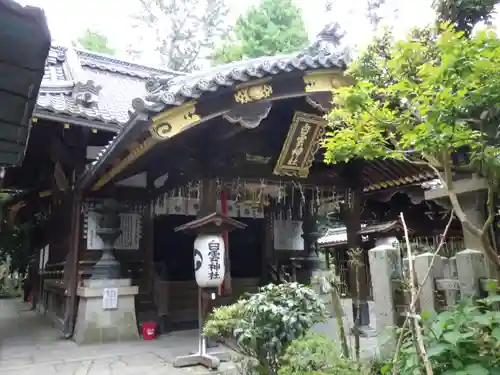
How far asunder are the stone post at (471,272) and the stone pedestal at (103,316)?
647 cm

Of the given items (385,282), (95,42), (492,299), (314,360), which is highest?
(95,42)

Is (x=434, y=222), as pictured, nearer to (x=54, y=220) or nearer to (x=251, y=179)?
(x=251, y=179)

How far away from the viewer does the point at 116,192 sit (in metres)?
9.25

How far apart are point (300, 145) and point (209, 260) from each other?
304 centimetres

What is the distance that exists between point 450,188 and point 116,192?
7200 millimetres

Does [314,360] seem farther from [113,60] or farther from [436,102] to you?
[113,60]

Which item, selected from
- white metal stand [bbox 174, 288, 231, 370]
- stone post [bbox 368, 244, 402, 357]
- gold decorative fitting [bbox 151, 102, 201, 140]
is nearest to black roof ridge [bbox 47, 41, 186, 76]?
gold decorative fitting [bbox 151, 102, 201, 140]

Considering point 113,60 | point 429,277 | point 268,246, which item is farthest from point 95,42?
point 429,277

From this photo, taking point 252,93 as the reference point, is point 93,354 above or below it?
below

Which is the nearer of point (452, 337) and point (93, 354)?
point (452, 337)

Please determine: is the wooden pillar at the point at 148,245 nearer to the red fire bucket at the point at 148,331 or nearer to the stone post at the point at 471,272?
the red fire bucket at the point at 148,331

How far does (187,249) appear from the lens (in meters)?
11.1

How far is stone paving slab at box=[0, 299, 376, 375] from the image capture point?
19.9 feet

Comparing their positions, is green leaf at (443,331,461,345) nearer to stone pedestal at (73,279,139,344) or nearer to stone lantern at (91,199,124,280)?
stone pedestal at (73,279,139,344)
